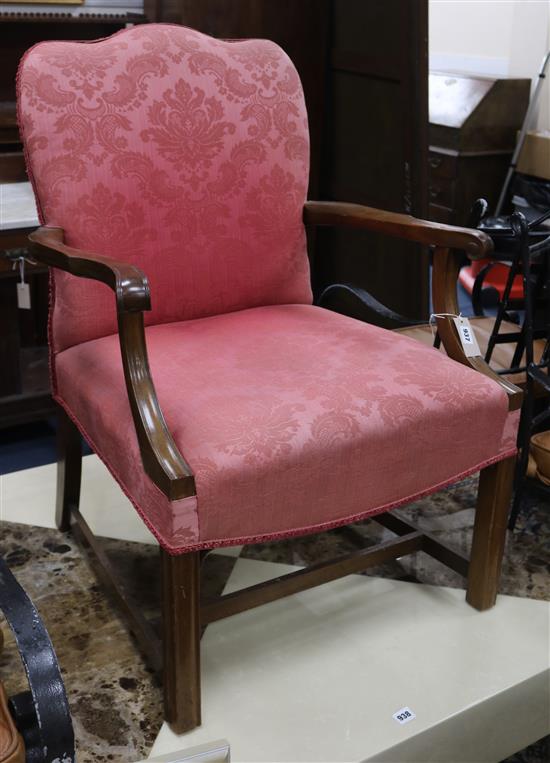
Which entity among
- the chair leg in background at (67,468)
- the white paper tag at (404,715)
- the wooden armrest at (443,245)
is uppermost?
the wooden armrest at (443,245)

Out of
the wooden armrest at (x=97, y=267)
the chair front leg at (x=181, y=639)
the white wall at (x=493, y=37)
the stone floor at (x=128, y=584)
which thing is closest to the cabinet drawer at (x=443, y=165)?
the white wall at (x=493, y=37)

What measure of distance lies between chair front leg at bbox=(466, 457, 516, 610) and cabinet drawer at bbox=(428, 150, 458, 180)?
3.14 meters

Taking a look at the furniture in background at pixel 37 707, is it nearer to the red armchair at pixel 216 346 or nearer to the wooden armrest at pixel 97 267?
the red armchair at pixel 216 346

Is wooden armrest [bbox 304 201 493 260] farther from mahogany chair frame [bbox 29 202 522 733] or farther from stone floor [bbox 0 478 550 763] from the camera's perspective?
stone floor [bbox 0 478 550 763]

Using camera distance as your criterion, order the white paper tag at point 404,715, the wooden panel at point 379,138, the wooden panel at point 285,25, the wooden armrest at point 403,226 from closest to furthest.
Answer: the white paper tag at point 404,715, the wooden armrest at point 403,226, the wooden panel at point 379,138, the wooden panel at point 285,25

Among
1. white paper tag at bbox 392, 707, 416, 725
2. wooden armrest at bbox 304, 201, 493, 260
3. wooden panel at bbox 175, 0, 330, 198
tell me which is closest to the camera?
white paper tag at bbox 392, 707, 416, 725

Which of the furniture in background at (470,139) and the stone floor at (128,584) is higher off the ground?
the furniture in background at (470,139)

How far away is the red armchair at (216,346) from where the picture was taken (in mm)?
1148

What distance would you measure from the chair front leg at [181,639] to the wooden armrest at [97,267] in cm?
33

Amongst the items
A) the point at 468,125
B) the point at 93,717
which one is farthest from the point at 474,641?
the point at 468,125

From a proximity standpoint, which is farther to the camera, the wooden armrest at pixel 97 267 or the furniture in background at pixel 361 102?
the furniture in background at pixel 361 102

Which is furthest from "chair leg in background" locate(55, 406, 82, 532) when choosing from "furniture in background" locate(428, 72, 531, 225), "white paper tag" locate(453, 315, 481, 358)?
"furniture in background" locate(428, 72, 531, 225)

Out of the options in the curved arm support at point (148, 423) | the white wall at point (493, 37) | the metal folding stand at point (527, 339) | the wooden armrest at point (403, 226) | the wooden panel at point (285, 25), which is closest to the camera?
the curved arm support at point (148, 423)

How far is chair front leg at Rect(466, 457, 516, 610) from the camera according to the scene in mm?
1430
